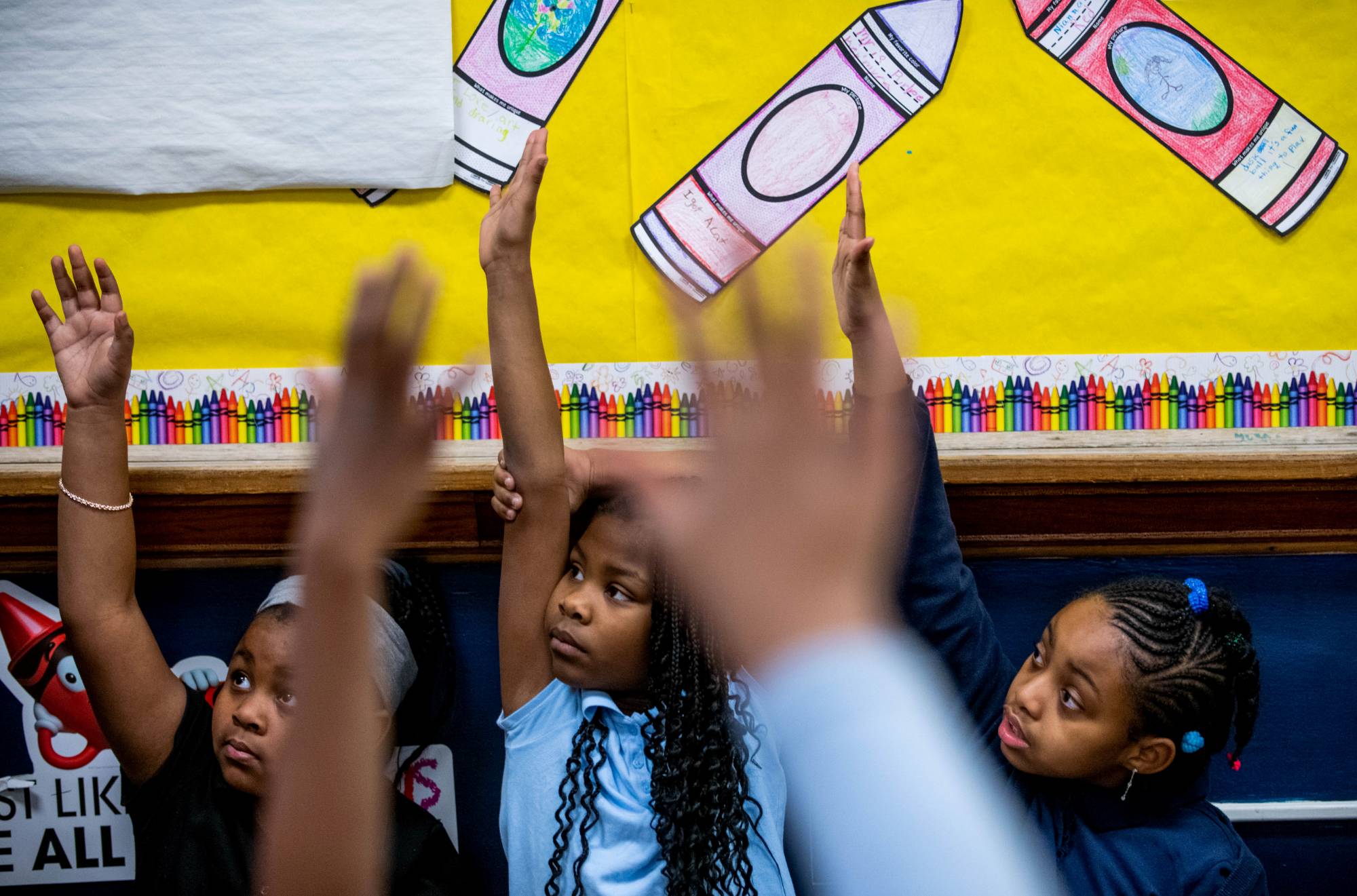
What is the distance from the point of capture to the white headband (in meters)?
1.29

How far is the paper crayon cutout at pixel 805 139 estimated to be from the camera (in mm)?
1449

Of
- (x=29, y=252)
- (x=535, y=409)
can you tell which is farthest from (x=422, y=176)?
(x=29, y=252)

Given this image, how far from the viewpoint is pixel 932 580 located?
4.17 feet

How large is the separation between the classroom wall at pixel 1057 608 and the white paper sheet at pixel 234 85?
0.63 m

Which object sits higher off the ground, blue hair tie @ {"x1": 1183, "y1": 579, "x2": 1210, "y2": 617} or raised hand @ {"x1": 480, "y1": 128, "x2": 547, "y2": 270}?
raised hand @ {"x1": 480, "y1": 128, "x2": 547, "y2": 270}

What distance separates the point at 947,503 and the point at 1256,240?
63cm

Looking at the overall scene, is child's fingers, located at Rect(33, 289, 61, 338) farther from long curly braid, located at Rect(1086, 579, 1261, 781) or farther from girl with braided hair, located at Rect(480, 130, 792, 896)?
long curly braid, located at Rect(1086, 579, 1261, 781)

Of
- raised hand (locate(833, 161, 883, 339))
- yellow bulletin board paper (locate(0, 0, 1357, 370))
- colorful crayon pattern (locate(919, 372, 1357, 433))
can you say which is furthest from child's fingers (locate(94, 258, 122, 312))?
colorful crayon pattern (locate(919, 372, 1357, 433))

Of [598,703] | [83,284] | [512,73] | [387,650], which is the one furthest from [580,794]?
[512,73]

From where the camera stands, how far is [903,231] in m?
1.47

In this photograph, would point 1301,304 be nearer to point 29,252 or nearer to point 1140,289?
point 1140,289

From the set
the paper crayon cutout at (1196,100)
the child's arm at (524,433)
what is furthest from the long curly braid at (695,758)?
the paper crayon cutout at (1196,100)

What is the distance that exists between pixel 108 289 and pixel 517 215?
545 millimetres

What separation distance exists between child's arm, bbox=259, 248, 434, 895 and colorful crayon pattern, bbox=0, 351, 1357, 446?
2.35 ft
